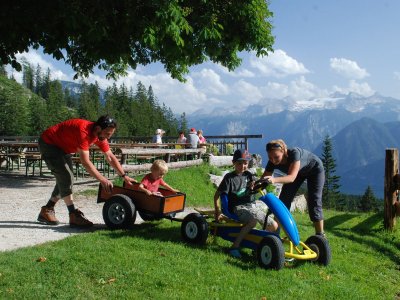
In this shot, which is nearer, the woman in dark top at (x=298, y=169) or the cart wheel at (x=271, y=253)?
the cart wheel at (x=271, y=253)

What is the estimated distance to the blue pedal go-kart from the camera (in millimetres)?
5738

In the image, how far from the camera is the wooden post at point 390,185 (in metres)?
9.99

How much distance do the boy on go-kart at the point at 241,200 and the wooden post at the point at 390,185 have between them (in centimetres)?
489

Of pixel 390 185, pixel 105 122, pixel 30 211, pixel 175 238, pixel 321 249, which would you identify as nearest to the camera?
pixel 321 249

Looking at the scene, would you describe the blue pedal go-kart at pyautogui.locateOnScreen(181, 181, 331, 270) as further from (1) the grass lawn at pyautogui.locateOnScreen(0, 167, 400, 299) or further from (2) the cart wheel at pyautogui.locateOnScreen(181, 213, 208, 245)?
(1) the grass lawn at pyautogui.locateOnScreen(0, 167, 400, 299)

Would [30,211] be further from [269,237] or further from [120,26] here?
[269,237]

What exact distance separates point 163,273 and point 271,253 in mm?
1511

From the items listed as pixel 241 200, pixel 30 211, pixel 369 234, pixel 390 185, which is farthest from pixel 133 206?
pixel 390 185

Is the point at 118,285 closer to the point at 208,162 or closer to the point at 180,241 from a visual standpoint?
the point at 180,241

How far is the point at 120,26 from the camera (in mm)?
7543

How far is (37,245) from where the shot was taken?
20.3 feet

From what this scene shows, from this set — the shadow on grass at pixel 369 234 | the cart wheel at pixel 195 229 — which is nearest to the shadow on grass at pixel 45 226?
the cart wheel at pixel 195 229

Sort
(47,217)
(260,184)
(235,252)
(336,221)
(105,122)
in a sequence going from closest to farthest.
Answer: (260,184) → (235,252) → (105,122) → (47,217) → (336,221)

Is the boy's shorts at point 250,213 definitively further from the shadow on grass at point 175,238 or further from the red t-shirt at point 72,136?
the red t-shirt at point 72,136
